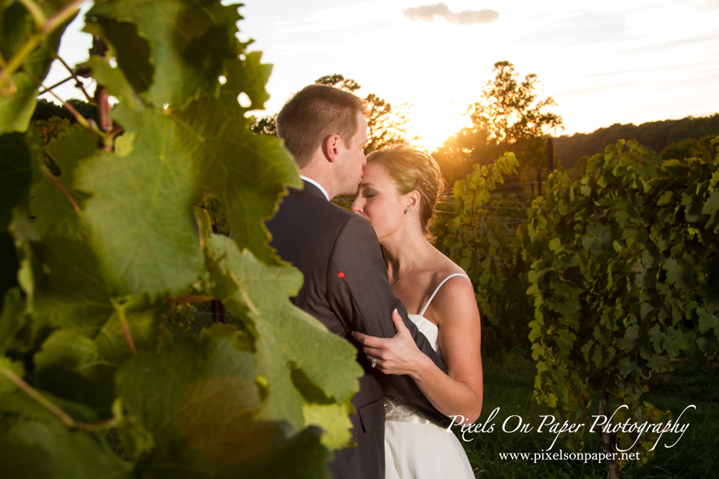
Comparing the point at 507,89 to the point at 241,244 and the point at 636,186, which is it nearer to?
the point at 636,186

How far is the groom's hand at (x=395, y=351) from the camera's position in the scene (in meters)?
2.07

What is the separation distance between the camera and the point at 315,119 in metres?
2.56

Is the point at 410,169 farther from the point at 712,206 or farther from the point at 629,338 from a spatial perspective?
the point at 629,338

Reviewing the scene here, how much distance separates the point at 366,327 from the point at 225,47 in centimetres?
172

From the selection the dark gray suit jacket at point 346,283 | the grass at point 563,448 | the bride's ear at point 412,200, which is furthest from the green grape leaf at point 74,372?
the grass at point 563,448

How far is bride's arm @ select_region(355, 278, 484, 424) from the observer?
83.2 inches

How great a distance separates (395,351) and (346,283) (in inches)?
12.7

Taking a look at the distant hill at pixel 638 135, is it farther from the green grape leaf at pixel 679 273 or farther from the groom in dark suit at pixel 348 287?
the groom in dark suit at pixel 348 287

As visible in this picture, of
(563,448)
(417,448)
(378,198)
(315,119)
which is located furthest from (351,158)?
(563,448)

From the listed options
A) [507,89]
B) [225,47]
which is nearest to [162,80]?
[225,47]

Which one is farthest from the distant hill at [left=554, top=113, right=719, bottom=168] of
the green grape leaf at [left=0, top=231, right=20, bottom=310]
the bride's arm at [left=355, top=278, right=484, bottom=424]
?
the green grape leaf at [left=0, top=231, right=20, bottom=310]

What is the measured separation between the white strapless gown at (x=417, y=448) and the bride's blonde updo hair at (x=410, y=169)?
0.90m

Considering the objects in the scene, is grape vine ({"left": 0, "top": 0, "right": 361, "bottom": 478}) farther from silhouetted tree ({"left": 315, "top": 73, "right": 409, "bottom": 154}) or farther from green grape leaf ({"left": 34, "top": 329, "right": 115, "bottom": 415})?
silhouetted tree ({"left": 315, "top": 73, "right": 409, "bottom": 154})

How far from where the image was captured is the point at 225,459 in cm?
41
